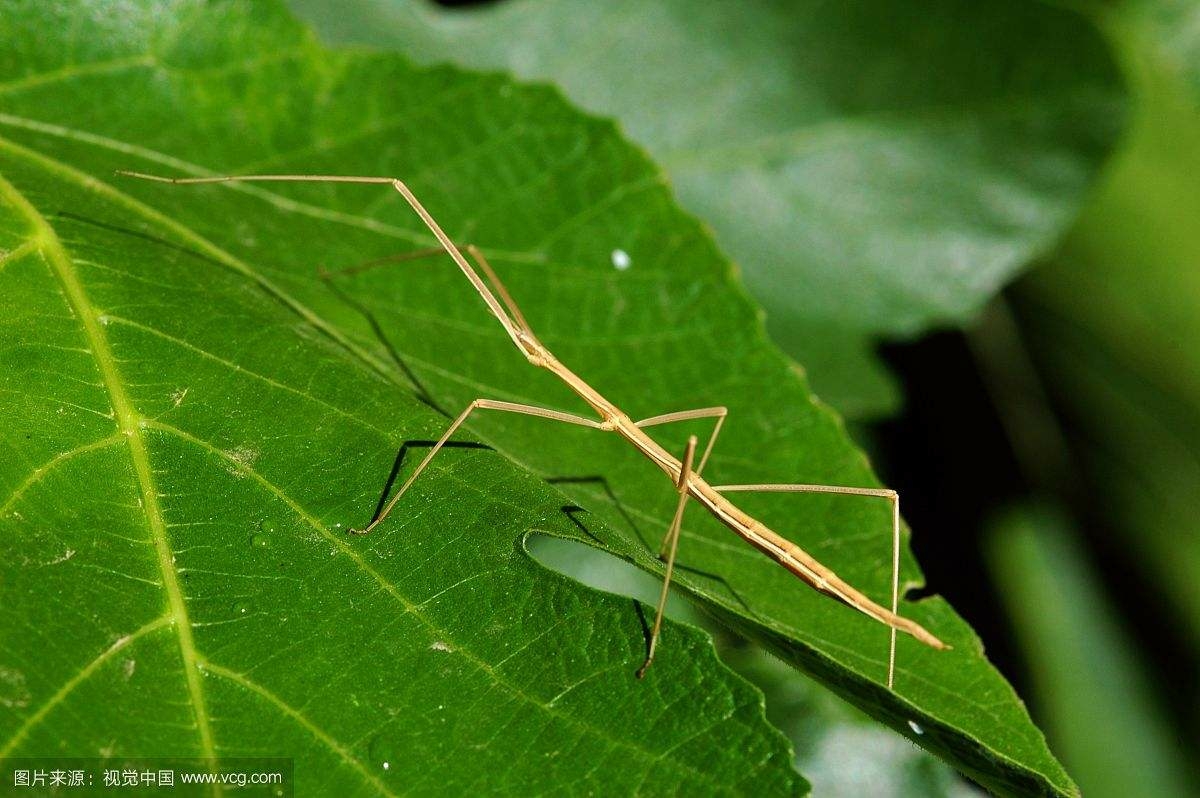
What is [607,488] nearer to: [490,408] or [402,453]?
[490,408]

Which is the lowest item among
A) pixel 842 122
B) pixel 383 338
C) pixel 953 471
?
pixel 953 471

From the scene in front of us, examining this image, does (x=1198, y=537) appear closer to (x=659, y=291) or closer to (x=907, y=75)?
(x=907, y=75)

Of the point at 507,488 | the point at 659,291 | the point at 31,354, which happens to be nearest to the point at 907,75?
the point at 659,291

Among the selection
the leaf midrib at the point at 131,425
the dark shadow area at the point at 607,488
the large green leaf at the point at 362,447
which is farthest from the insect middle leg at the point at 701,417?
the leaf midrib at the point at 131,425

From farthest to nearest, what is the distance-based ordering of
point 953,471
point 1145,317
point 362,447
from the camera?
point 953,471
point 1145,317
point 362,447

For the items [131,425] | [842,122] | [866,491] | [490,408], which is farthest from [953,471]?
[131,425]

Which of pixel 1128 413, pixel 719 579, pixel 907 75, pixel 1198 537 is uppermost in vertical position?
pixel 907 75

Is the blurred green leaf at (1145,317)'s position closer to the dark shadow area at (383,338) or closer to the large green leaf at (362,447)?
the large green leaf at (362,447)
